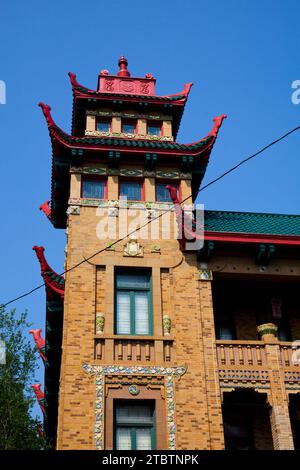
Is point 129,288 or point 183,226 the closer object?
point 129,288

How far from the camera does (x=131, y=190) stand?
83.3 feet

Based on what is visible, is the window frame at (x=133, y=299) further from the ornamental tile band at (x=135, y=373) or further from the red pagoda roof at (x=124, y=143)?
the red pagoda roof at (x=124, y=143)

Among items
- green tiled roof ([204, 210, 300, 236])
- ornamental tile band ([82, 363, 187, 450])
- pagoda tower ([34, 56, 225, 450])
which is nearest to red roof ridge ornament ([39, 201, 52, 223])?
pagoda tower ([34, 56, 225, 450])

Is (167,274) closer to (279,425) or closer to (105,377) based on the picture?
(105,377)

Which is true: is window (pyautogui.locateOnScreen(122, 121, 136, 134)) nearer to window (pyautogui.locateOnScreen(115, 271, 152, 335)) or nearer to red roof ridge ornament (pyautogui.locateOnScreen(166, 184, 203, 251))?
red roof ridge ornament (pyautogui.locateOnScreen(166, 184, 203, 251))

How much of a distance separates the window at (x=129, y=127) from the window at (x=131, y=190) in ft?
11.2

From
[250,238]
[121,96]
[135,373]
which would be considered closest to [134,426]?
[135,373]

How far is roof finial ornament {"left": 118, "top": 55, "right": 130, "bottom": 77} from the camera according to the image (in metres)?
31.0

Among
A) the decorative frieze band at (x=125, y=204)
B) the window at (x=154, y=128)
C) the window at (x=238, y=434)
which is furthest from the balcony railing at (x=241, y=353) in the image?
the window at (x=154, y=128)

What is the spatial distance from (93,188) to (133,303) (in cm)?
486

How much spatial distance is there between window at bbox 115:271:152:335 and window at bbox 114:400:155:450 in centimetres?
233

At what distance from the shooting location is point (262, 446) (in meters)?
22.2

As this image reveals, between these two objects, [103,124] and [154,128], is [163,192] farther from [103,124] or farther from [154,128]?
[103,124]

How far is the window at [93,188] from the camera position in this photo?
2492 cm
